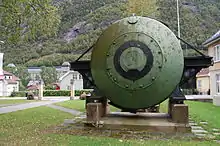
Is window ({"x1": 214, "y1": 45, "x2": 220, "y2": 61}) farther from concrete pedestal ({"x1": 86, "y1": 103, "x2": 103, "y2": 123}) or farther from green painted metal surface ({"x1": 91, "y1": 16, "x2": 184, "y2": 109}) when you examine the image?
concrete pedestal ({"x1": 86, "y1": 103, "x2": 103, "y2": 123})

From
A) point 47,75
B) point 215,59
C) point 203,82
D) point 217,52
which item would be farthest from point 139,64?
point 47,75

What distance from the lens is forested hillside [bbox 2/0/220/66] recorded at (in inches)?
2813

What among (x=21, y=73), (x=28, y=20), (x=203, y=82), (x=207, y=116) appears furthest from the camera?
(x=21, y=73)

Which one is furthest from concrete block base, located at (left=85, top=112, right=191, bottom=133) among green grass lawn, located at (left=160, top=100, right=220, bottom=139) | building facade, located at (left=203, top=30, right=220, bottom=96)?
building facade, located at (left=203, top=30, right=220, bottom=96)

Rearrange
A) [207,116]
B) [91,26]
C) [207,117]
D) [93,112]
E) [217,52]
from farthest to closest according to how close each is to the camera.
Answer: [91,26] → [217,52] → [207,116] → [207,117] → [93,112]

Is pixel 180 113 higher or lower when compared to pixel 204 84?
lower

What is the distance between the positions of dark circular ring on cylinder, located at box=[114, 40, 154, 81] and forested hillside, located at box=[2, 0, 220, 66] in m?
58.7

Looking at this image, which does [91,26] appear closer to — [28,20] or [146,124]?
[28,20]

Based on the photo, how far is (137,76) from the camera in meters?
6.79

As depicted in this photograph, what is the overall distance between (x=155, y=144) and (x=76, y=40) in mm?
90882

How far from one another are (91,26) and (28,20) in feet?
276

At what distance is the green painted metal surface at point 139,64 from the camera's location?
6770 millimetres

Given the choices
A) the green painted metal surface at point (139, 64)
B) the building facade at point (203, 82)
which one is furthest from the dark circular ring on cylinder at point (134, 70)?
the building facade at point (203, 82)

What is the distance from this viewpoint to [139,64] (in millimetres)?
6773
